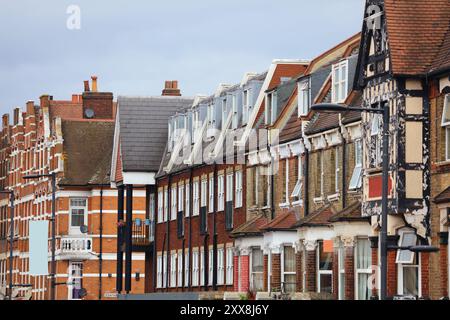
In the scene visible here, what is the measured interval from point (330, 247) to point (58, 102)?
66.3m

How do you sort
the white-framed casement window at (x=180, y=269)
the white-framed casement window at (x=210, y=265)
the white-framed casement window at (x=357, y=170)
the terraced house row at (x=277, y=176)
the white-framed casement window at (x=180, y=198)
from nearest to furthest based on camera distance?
the terraced house row at (x=277, y=176)
the white-framed casement window at (x=357, y=170)
the white-framed casement window at (x=210, y=265)
the white-framed casement window at (x=180, y=269)
the white-framed casement window at (x=180, y=198)

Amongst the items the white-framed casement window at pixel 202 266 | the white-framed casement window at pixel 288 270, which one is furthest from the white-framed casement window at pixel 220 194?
the white-framed casement window at pixel 288 270

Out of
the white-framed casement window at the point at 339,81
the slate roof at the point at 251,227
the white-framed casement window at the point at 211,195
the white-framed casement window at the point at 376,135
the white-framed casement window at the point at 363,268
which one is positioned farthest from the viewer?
the white-framed casement window at the point at 211,195

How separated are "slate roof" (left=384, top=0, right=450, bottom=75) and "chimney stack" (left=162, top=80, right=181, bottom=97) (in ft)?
186

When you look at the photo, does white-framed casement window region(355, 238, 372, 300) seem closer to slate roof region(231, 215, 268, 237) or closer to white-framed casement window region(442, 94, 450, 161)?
white-framed casement window region(442, 94, 450, 161)

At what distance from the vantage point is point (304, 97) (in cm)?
5619

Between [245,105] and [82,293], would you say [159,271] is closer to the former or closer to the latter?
[82,293]

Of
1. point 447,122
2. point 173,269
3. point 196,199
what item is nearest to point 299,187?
point 447,122

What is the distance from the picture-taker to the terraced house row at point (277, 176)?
4356 cm

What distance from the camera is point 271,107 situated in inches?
2411

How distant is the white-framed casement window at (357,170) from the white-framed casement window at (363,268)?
81.6 inches

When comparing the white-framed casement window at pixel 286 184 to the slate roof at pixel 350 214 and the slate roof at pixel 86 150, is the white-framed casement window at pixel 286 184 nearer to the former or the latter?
the slate roof at pixel 350 214
